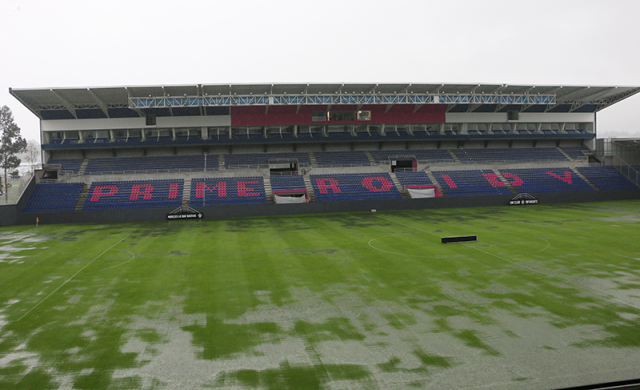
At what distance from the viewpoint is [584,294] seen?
14344 mm

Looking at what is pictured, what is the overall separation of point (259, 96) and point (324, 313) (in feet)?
113

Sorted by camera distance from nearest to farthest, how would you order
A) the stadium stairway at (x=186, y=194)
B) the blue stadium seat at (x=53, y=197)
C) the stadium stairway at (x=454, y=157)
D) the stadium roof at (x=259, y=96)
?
the blue stadium seat at (x=53, y=197) → the stadium stairway at (x=186, y=194) → the stadium roof at (x=259, y=96) → the stadium stairway at (x=454, y=157)

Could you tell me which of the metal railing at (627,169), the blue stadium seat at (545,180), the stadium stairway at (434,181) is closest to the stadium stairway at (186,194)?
the stadium stairway at (434,181)

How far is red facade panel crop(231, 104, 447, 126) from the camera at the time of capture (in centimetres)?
4916

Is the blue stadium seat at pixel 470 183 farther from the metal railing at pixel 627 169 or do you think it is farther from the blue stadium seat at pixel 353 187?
the metal railing at pixel 627 169

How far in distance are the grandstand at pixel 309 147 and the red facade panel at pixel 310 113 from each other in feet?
0.42

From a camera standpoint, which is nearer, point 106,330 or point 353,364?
point 353,364

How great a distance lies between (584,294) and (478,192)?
32.6 metres

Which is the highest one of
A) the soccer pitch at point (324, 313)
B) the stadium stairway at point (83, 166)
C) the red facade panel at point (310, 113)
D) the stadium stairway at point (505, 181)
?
the red facade panel at point (310, 113)

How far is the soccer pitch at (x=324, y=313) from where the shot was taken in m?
9.35

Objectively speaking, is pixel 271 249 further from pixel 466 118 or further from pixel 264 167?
pixel 466 118

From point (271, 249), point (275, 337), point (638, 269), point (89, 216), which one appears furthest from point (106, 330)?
point (89, 216)

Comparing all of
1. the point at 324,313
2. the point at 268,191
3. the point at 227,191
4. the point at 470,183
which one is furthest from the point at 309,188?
the point at 324,313

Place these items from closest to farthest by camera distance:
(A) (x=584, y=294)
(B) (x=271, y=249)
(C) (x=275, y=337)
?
(C) (x=275, y=337), (A) (x=584, y=294), (B) (x=271, y=249)
